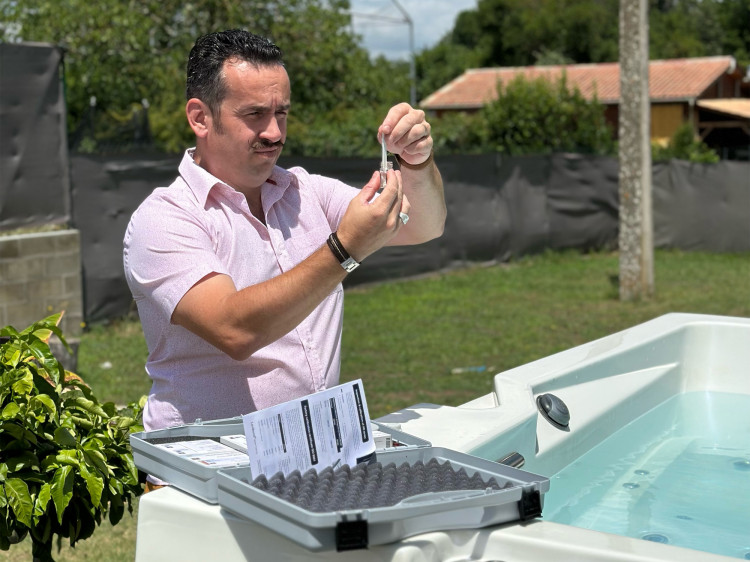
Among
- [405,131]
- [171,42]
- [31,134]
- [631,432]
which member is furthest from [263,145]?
[171,42]

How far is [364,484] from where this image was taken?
2041mm

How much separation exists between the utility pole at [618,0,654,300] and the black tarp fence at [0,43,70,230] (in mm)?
6325

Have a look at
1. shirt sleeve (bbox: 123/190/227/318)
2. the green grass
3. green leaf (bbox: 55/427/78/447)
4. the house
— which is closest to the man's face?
shirt sleeve (bbox: 123/190/227/318)

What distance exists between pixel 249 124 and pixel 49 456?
98 centimetres

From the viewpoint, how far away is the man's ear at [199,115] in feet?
8.22

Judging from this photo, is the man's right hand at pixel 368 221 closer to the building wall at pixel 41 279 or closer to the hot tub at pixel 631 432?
the hot tub at pixel 631 432

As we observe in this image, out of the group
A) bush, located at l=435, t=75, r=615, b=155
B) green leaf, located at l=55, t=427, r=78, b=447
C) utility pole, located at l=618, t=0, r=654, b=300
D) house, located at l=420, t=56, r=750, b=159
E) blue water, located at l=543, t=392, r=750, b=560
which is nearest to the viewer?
green leaf, located at l=55, t=427, r=78, b=447

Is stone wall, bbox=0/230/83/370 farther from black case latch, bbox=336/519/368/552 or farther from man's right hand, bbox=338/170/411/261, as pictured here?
black case latch, bbox=336/519/368/552

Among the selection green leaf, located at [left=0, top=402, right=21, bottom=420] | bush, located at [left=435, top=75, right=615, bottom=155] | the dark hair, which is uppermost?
bush, located at [left=435, top=75, right=615, bottom=155]

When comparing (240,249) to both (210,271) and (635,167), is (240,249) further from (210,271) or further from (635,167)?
(635,167)

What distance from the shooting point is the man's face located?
96.7 inches

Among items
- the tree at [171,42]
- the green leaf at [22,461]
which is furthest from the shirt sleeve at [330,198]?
the tree at [171,42]

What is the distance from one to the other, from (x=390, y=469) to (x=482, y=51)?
58941 millimetres

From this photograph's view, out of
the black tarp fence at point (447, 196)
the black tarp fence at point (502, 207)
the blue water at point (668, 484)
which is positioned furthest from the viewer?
the black tarp fence at point (502, 207)
